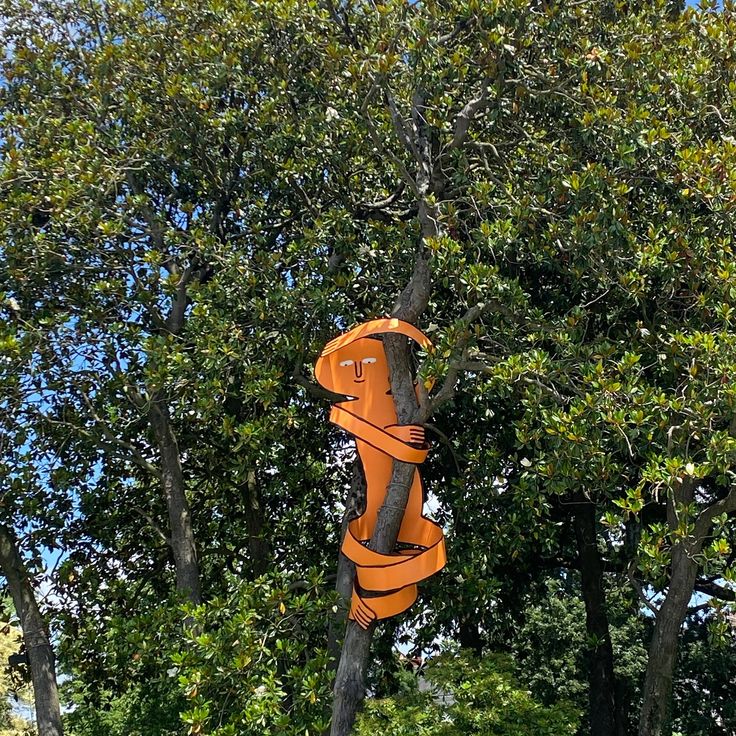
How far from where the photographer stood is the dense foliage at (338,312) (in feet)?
25.8

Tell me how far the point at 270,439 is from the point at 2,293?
3561mm

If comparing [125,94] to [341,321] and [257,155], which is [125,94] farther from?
[341,321]

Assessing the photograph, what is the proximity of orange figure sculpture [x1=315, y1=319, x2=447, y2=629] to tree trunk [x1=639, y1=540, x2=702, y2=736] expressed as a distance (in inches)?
94.2

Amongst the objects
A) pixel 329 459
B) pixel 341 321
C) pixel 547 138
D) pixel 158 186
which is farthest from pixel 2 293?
pixel 547 138

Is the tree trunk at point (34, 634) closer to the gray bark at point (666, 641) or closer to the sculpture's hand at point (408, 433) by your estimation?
the sculpture's hand at point (408, 433)

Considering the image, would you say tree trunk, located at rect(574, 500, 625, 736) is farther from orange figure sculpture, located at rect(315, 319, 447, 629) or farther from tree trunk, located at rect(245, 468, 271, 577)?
tree trunk, located at rect(245, 468, 271, 577)

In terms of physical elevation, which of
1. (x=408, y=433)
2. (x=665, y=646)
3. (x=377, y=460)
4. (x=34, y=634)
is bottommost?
(x=665, y=646)

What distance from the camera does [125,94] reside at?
10281 mm

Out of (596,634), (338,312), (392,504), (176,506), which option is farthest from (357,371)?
(596,634)

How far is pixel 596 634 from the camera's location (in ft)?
38.3

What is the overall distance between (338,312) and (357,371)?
756 millimetres

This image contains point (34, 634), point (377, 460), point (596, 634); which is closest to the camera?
point (377, 460)

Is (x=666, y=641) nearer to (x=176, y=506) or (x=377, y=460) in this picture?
(x=377, y=460)

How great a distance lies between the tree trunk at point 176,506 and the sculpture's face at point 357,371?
2.20 metres
